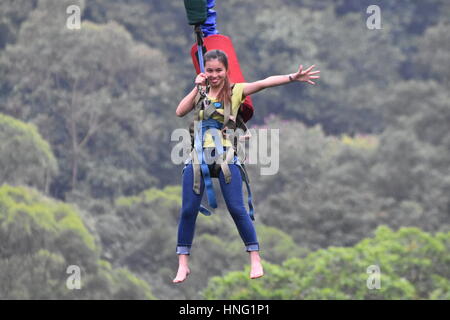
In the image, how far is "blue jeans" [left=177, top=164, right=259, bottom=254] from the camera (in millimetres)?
7152

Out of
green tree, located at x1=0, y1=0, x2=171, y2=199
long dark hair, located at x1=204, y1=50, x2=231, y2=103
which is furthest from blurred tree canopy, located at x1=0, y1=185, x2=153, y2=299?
long dark hair, located at x1=204, y1=50, x2=231, y2=103

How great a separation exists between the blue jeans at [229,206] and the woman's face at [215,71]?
550 millimetres

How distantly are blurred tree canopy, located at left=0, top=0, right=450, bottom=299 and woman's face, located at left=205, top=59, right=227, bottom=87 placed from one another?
12.4m

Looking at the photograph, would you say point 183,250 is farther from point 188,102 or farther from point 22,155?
point 22,155

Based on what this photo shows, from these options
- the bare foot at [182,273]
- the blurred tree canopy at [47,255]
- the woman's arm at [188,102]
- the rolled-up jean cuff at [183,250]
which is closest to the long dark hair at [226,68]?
the woman's arm at [188,102]

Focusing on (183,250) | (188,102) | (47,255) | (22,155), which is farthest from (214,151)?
(22,155)

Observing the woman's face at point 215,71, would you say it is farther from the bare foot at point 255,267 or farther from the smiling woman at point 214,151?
the bare foot at point 255,267

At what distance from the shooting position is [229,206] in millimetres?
7180

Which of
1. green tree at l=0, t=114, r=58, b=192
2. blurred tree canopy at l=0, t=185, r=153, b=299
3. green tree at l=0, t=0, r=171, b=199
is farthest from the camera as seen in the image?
green tree at l=0, t=0, r=171, b=199

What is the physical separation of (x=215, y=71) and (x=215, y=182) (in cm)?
2271

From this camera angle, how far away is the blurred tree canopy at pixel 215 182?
72.7 ft

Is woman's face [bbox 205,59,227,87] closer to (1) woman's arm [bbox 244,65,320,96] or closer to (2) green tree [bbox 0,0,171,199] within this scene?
(1) woman's arm [bbox 244,65,320,96]

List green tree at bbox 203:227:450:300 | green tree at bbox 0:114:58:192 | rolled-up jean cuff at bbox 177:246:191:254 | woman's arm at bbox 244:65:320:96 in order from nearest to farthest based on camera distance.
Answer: woman's arm at bbox 244:65:320:96 < rolled-up jean cuff at bbox 177:246:191:254 < green tree at bbox 203:227:450:300 < green tree at bbox 0:114:58:192
